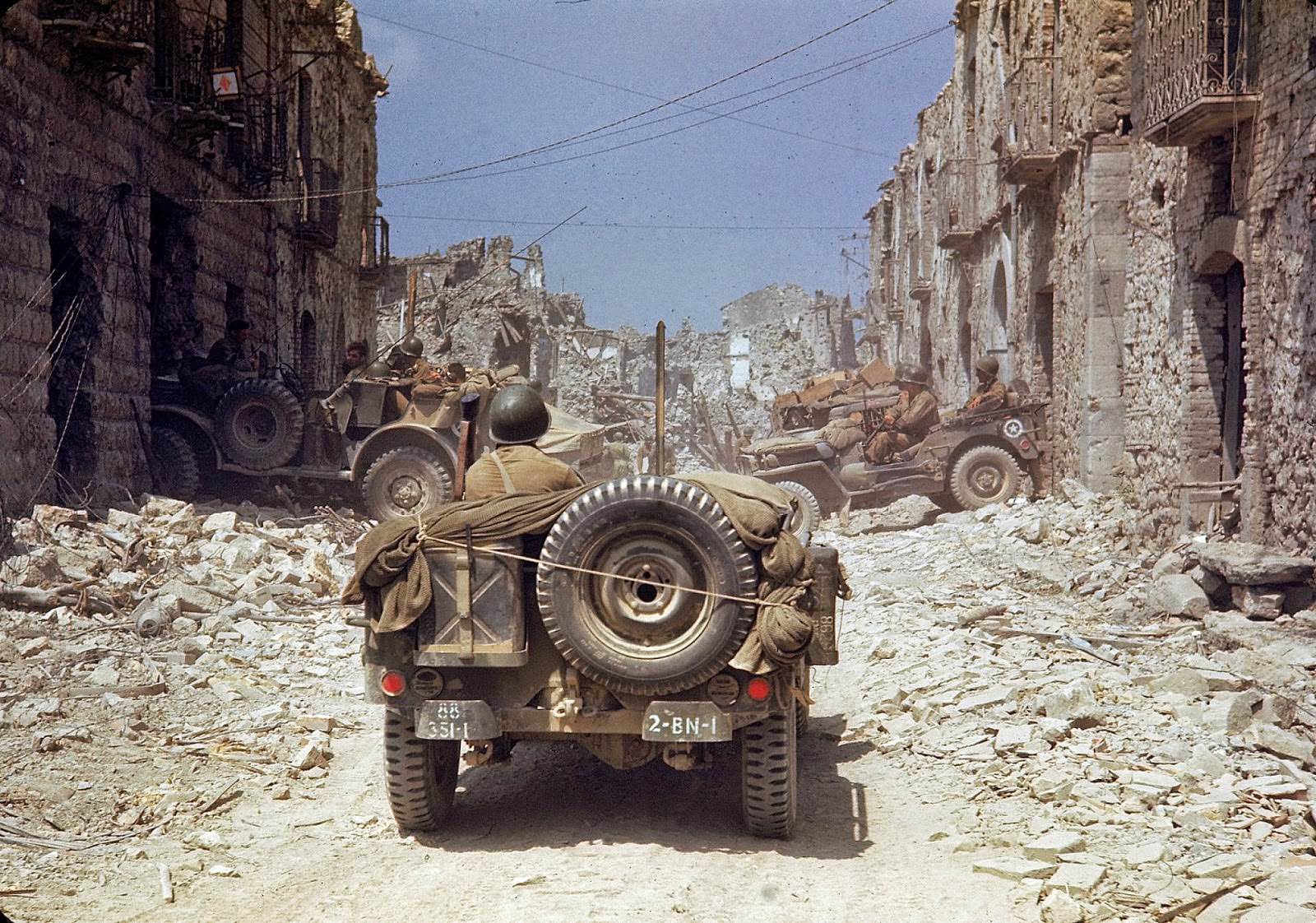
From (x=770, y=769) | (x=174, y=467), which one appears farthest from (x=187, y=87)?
(x=770, y=769)

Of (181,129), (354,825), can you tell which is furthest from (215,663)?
(181,129)

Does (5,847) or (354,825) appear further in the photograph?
(354,825)

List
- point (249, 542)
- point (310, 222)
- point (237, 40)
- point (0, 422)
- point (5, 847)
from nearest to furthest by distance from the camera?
point (5, 847) < point (0, 422) < point (249, 542) < point (237, 40) < point (310, 222)

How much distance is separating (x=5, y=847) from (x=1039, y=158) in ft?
51.1

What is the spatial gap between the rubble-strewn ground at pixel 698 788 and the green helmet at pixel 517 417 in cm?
179

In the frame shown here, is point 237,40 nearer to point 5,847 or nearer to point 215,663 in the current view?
point 215,663

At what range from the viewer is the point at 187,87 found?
15.7m

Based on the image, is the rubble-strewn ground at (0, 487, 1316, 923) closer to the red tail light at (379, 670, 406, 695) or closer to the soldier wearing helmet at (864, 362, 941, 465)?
the red tail light at (379, 670, 406, 695)

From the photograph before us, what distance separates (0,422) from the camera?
11320mm

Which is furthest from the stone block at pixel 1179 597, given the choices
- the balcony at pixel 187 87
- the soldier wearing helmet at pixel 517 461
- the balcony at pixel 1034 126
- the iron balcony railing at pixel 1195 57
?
the balcony at pixel 187 87

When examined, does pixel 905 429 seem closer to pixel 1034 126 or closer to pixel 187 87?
pixel 1034 126

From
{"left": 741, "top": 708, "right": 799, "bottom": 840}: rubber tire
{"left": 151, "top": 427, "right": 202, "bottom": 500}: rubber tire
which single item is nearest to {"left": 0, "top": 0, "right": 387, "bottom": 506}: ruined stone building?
{"left": 151, "top": 427, "right": 202, "bottom": 500}: rubber tire

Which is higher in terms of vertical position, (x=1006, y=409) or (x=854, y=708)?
(x=1006, y=409)

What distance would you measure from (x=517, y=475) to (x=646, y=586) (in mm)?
1011
